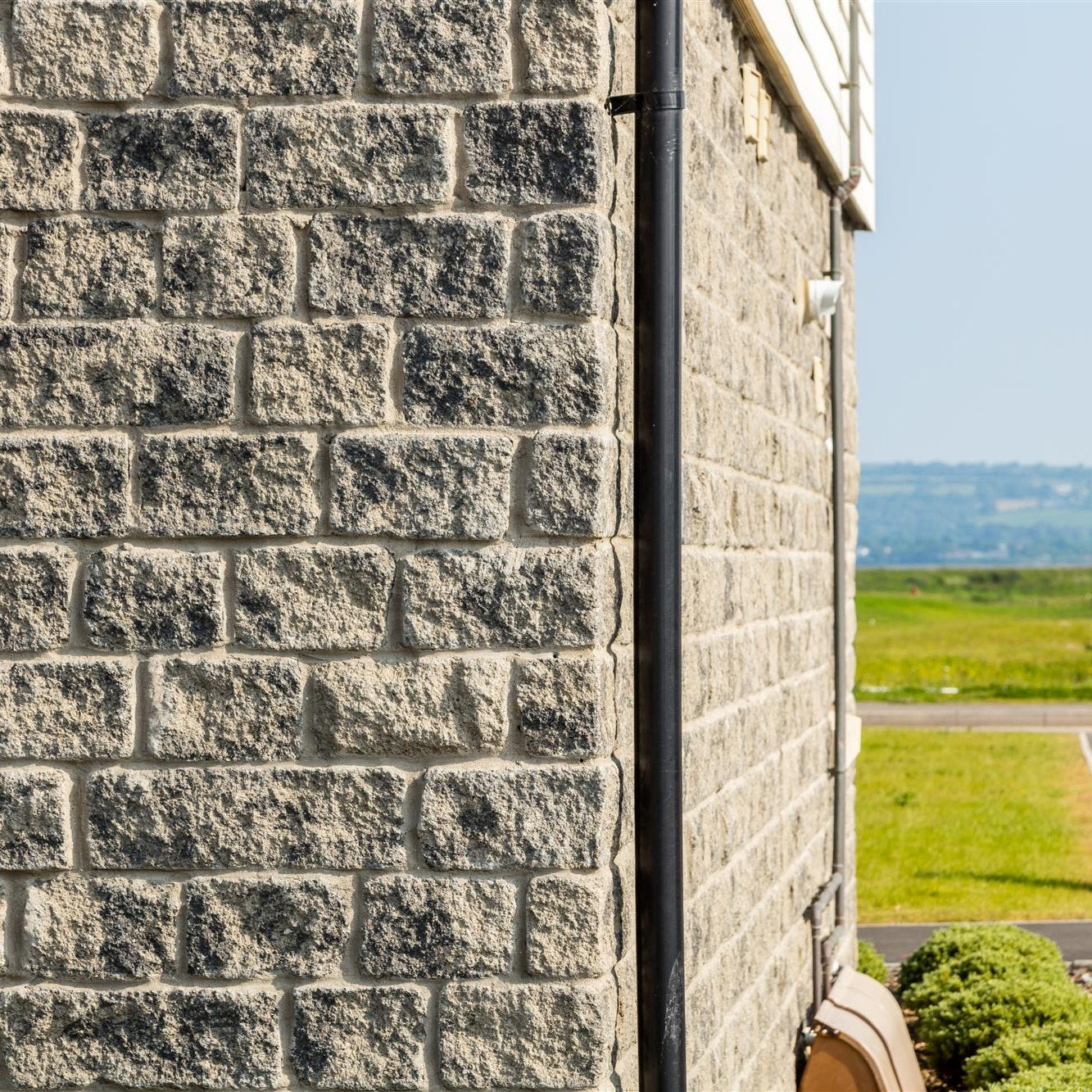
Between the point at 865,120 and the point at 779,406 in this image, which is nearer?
the point at 779,406

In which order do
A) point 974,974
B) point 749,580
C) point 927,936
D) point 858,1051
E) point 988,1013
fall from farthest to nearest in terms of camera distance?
point 927,936 → point 974,974 → point 988,1013 → point 858,1051 → point 749,580

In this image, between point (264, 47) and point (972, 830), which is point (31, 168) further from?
point (972, 830)

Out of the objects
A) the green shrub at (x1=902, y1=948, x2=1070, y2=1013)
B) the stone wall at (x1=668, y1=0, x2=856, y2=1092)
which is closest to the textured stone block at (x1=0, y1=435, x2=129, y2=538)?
the stone wall at (x1=668, y1=0, x2=856, y2=1092)

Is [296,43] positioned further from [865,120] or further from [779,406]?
[865,120]

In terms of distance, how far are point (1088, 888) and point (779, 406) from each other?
10315 millimetres

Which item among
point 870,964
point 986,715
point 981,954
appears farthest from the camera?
point 986,715

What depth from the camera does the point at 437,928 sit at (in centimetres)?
327

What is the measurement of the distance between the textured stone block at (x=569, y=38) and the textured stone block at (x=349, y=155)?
0.86 ft

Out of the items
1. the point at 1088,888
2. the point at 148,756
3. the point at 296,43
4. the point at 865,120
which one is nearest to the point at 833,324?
the point at 865,120

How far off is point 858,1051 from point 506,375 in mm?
3490

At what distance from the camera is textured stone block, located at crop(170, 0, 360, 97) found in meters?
3.35

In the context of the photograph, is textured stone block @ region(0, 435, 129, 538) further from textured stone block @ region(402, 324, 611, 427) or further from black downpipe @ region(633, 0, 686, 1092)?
black downpipe @ region(633, 0, 686, 1092)

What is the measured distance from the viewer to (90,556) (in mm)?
3342

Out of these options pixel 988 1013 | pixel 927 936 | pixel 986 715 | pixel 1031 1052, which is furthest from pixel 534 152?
pixel 986 715
